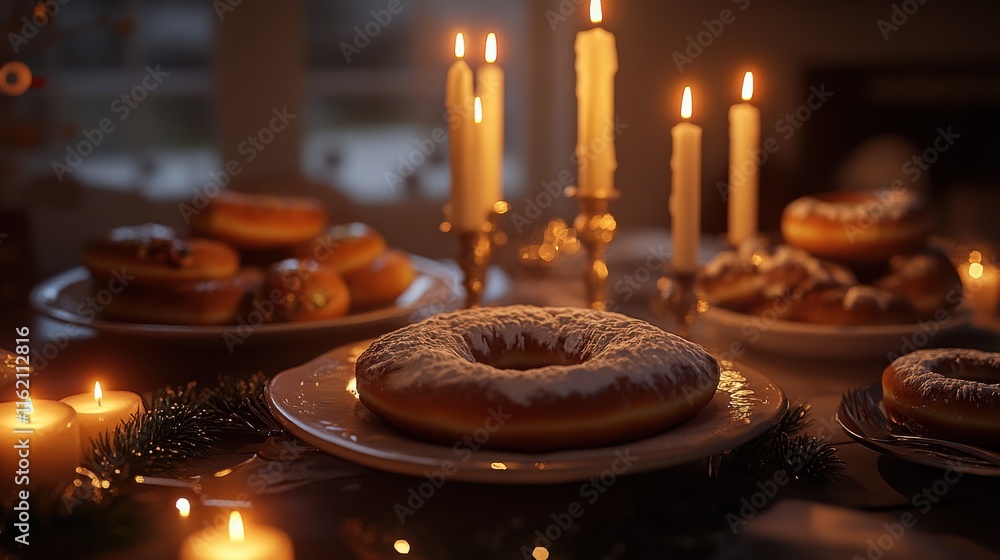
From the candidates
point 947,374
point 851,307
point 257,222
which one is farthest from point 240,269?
point 947,374

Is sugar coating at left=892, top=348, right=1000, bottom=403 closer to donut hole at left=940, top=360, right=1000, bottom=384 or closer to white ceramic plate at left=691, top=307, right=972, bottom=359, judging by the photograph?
donut hole at left=940, top=360, right=1000, bottom=384

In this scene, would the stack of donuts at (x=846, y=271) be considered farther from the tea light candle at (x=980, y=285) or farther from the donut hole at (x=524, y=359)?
the donut hole at (x=524, y=359)

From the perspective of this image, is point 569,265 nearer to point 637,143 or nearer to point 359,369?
point 359,369

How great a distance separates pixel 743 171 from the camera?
1.59 m

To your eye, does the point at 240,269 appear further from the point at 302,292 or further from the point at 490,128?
the point at 490,128

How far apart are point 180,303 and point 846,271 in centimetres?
103

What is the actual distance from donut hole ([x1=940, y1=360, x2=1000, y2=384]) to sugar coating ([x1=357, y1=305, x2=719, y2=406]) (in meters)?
0.28

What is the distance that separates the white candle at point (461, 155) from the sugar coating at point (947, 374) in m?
0.56

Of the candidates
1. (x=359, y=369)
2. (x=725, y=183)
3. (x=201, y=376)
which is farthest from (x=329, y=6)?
(x=359, y=369)

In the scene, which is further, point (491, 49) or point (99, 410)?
point (491, 49)

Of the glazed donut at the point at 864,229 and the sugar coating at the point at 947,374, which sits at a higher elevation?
the glazed donut at the point at 864,229

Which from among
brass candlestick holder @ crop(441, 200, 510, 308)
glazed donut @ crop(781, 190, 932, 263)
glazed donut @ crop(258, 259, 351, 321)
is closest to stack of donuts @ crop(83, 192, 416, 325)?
glazed donut @ crop(258, 259, 351, 321)

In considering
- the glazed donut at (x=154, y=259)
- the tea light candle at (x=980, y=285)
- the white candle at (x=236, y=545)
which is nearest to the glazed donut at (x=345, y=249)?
the glazed donut at (x=154, y=259)

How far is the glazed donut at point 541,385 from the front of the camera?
731 mm
